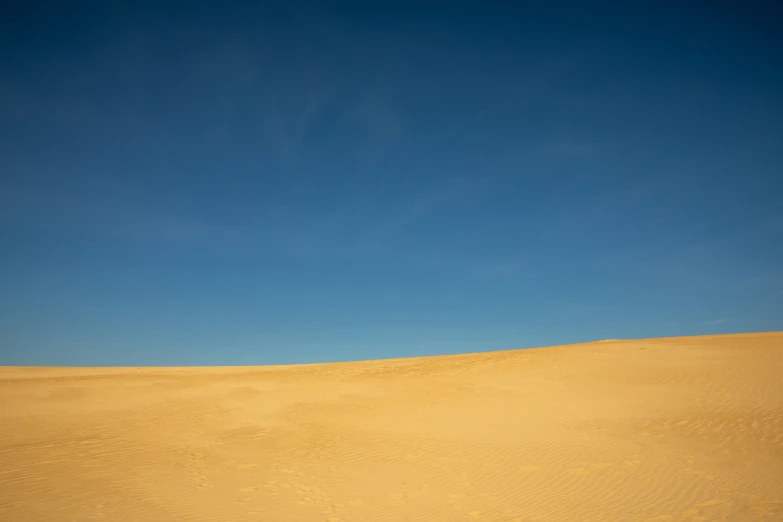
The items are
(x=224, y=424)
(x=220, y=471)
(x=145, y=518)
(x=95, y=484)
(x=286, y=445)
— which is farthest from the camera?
(x=224, y=424)

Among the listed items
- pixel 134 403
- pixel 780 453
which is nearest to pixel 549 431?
pixel 780 453

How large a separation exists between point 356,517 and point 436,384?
44.6 feet

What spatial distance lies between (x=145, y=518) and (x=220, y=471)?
288cm

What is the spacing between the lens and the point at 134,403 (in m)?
19.2

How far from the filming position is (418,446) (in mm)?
12289

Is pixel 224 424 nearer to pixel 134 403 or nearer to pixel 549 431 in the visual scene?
pixel 134 403

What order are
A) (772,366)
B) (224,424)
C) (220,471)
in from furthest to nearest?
(772,366) < (224,424) < (220,471)

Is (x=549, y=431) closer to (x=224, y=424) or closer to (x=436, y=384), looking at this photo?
(x=436, y=384)

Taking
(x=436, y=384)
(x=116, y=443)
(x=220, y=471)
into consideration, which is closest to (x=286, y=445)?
(x=220, y=471)

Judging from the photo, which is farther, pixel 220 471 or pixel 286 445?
pixel 286 445

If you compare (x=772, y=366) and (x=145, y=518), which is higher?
(x=772, y=366)

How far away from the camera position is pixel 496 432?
1348 centimetres

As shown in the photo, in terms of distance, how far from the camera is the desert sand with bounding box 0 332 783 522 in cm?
817

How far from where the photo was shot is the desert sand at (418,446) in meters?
8.17
